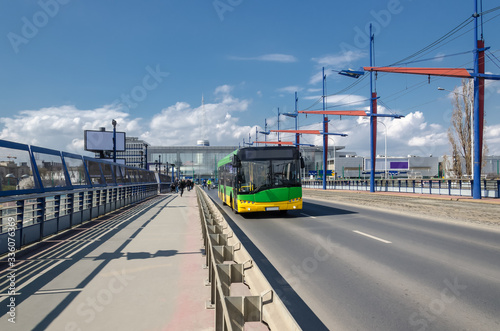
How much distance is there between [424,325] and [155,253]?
602 centimetres

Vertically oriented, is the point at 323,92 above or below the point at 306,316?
above


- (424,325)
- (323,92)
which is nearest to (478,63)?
(424,325)

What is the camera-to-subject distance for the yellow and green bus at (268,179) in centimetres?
1650

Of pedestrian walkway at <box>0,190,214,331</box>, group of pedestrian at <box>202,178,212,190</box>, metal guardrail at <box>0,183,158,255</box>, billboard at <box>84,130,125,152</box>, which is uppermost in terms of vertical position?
billboard at <box>84,130,125,152</box>

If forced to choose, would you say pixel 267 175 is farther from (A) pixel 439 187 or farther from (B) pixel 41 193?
(A) pixel 439 187

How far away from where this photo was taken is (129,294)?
5582 mm

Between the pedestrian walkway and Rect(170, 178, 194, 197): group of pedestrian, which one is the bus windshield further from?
Rect(170, 178, 194, 197): group of pedestrian

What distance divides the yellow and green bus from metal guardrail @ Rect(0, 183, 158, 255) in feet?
20.1

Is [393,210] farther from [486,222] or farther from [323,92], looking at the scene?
[323,92]

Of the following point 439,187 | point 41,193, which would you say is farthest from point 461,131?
point 41,193

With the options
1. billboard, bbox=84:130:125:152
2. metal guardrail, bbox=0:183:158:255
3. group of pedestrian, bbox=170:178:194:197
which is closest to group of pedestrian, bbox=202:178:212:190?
group of pedestrian, bbox=170:178:194:197

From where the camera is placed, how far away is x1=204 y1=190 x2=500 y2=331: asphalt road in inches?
181

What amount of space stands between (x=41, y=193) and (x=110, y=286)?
19.3 ft

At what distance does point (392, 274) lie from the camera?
663 centimetres
